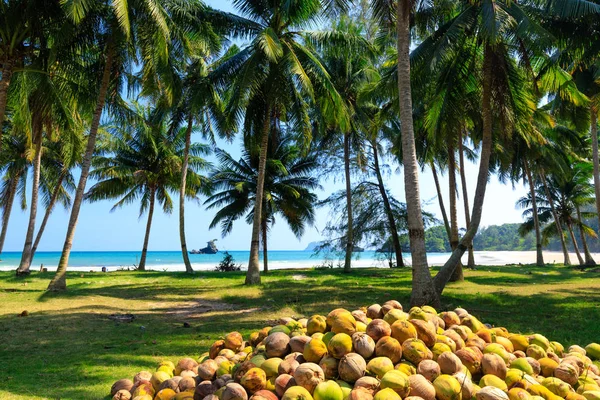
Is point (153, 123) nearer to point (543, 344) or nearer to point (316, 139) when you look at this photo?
point (316, 139)

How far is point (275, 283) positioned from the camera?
13555 millimetres

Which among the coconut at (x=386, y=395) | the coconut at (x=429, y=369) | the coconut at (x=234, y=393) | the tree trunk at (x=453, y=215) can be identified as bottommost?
the coconut at (x=234, y=393)

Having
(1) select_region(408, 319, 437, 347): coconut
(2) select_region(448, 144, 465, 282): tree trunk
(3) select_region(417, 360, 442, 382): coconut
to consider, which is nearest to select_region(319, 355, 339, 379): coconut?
(3) select_region(417, 360, 442, 382): coconut

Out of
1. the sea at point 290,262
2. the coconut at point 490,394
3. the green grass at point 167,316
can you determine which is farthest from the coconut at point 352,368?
the sea at point 290,262

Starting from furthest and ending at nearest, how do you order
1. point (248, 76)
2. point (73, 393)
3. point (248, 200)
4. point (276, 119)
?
point (248, 200)
point (276, 119)
point (248, 76)
point (73, 393)

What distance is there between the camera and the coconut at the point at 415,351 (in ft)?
7.93

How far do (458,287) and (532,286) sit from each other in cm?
281

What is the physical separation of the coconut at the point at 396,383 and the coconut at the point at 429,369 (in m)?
0.22

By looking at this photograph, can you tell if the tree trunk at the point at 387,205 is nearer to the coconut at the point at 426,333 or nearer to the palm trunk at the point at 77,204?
the palm trunk at the point at 77,204

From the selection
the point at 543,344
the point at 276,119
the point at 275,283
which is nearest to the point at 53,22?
the point at 276,119

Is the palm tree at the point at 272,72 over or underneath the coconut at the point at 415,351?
over

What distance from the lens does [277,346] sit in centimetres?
265

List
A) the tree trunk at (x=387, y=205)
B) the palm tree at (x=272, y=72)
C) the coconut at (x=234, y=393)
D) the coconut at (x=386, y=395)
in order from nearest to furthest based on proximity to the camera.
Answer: the coconut at (x=386, y=395) < the coconut at (x=234, y=393) < the palm tree at (x=272, y=72) < the tree trunk at (x=387, y=205)

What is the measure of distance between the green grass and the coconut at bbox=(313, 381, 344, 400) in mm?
2301
